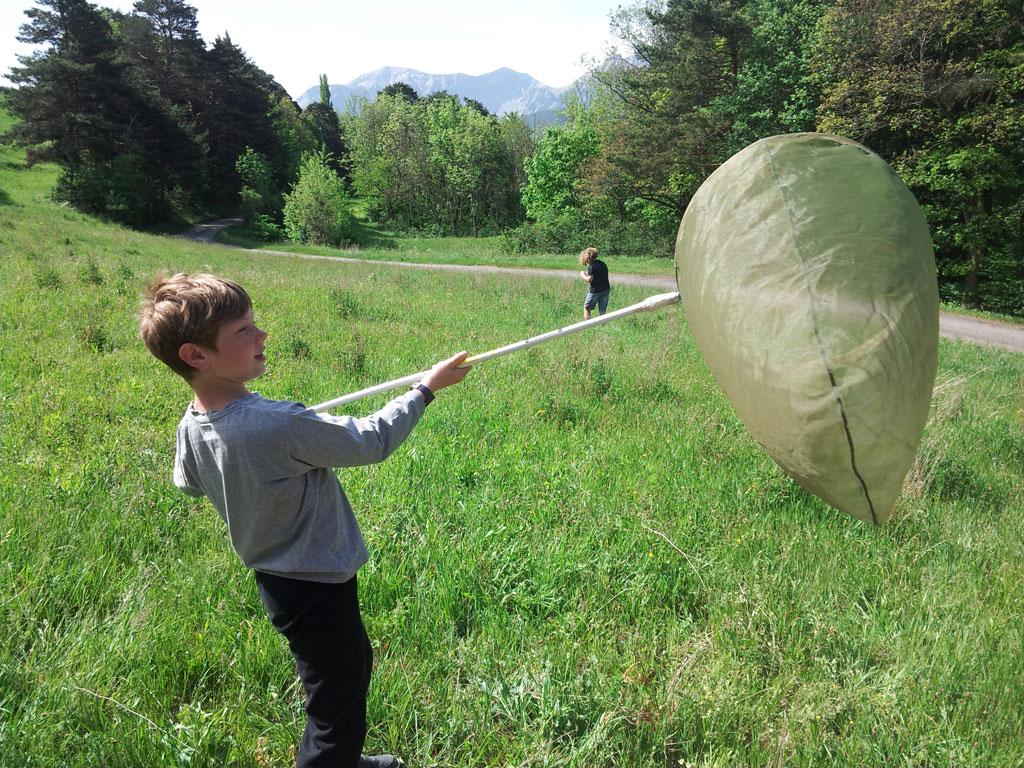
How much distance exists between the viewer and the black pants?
1962mm

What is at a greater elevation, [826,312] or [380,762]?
[826,312]

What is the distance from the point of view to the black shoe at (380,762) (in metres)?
2.21

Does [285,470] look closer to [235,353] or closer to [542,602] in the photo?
[235,353]

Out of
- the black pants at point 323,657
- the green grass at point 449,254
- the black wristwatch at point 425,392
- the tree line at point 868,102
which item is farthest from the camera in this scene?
the green grass at point 449,254

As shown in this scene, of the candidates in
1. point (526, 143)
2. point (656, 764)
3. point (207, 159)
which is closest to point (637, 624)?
point (656, 764)

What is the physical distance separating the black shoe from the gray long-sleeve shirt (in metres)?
0.78

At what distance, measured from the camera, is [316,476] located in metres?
1.97

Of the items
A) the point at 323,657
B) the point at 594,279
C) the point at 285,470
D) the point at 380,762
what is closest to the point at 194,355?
the point at 285,470

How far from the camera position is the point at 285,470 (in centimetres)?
181

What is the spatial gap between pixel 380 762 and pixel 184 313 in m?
1.78

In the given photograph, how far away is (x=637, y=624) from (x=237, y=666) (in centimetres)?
184

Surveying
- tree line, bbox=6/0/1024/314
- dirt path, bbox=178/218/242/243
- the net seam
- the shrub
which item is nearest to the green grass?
dirt path, bbox=178/218/242/243

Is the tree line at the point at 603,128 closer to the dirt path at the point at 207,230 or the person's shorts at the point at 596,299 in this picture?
the dirt path at the point at 207,230

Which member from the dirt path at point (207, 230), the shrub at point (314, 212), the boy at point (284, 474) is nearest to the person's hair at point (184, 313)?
the boy at point (284, 474)
